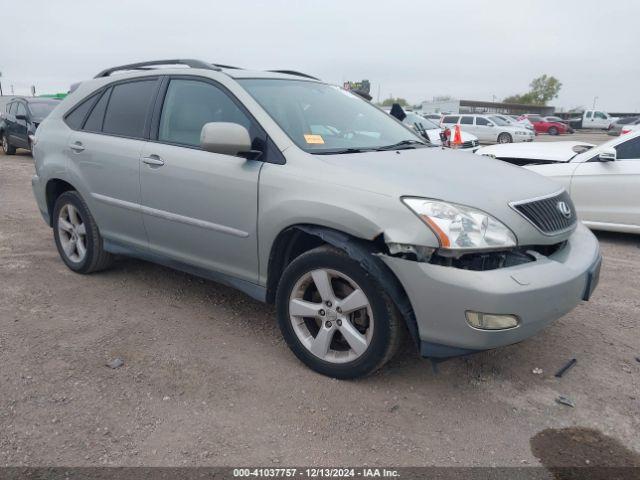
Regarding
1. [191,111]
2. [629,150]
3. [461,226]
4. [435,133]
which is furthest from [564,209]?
[435,133]

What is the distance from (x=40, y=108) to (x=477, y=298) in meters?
14.7

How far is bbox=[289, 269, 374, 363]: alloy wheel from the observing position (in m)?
2.82

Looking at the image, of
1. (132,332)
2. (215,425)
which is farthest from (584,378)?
(132,332)

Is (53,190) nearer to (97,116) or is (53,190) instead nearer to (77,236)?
(77,236)

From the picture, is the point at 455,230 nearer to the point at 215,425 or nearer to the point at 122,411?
the point at 215,425

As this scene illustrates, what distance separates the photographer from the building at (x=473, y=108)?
60031mm

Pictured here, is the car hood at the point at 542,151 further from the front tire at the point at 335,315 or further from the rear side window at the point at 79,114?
the rear side window at the point at 79,114

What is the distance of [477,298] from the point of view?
8.06ft

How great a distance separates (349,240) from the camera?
9.15ft

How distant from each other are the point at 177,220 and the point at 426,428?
2.07 metres

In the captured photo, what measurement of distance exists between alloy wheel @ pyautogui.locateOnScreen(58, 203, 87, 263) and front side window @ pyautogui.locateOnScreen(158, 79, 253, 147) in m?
1.36

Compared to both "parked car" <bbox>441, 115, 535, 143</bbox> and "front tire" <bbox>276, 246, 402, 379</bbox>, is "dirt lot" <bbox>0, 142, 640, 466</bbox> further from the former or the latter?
"parked car" <bbox>441, 115, 535, 143</bbox>

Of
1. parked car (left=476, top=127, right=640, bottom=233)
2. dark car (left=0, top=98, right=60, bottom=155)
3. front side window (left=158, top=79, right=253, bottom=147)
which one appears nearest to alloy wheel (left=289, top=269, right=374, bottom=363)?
front side window (left=158, top=79, right=253, bottom=147)

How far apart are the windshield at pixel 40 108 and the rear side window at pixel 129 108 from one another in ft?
36.9
